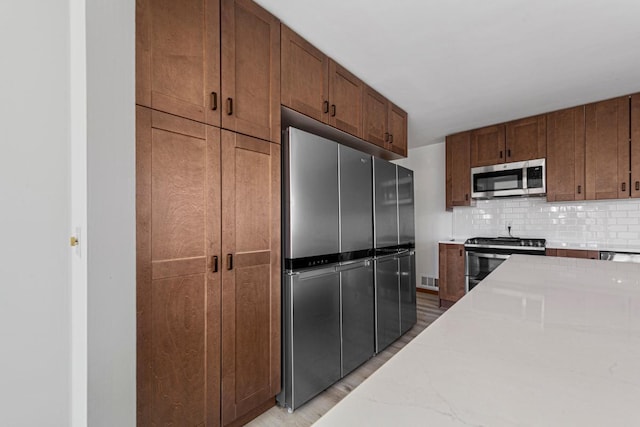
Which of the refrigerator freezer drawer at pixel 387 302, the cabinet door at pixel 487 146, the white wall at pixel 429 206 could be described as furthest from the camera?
the white wall at pixel 429 206

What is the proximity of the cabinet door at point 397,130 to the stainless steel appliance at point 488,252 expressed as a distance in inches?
60.8

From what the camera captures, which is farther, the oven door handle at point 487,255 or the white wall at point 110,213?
the oven door handle at point 487,255

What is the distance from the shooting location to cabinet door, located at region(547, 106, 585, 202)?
304 centimetres

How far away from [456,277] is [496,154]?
1646 mm

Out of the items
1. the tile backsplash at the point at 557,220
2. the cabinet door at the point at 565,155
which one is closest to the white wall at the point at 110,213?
the cabinet door at the point at 565,155

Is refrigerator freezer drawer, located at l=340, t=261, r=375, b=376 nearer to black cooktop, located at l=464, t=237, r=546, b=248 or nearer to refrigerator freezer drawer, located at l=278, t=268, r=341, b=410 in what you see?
refrigerator freezer drawer, located at l=278, t=268, r=341, b=410

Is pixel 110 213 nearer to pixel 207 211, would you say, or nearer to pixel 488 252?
pixel 207 211

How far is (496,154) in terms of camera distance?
140 inches

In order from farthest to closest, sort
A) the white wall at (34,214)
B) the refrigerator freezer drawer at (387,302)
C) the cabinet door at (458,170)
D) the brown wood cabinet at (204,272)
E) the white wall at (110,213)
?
the cabinet door at (458,170)
the refrigerator freezer drawer at (387,302)
the brown wood cabinet at (204,272)
the white wall at (34,214)
the white wall at (110,213)

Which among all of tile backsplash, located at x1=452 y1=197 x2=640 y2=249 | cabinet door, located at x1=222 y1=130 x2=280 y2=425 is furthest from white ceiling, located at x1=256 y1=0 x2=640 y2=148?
tile backsplash, located at x1=452 y1=197 x2=640 y2=249

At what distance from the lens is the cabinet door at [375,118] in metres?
2.50

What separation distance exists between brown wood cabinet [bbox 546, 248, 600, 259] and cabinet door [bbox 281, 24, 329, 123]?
9.30 feet

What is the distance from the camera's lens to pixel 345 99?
2.26 meters

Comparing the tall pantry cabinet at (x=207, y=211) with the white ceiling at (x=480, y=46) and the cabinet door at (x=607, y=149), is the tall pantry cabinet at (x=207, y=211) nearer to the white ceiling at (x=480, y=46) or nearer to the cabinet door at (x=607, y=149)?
the white ceiling at (x=480, y=46)
